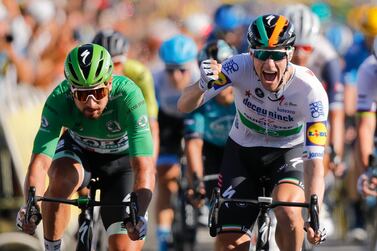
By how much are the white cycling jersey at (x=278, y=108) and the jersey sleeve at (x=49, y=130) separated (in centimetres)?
113

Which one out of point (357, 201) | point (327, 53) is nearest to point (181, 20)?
point (357, 201)

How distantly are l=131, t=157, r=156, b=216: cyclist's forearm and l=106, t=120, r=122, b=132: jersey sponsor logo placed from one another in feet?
1.62

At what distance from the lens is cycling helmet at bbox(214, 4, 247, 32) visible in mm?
16547

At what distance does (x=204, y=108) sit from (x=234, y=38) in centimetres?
483

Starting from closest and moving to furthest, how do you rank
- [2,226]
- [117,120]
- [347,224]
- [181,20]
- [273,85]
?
[273,85], [117,120], [2,226], [347,224], [181,20]

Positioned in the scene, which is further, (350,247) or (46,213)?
(350,247)

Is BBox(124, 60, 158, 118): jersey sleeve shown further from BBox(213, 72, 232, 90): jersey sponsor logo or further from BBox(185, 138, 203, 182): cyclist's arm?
BBox(213, 72, 232, 90): jersey sponsor logo

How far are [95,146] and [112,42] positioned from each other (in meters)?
2.47

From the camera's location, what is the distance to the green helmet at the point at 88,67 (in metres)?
8.49

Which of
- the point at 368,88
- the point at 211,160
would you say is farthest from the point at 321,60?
the point at 368,88

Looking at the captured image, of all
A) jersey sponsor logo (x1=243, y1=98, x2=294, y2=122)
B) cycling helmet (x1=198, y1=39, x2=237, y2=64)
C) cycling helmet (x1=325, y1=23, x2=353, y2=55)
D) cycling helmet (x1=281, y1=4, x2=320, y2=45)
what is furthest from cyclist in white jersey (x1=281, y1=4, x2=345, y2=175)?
cycling helmet (x1=325, y1=23, x2=353, y2=55)

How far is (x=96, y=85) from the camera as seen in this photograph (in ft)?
27.9

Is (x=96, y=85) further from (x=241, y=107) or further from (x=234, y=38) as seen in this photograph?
(x=234, y=38)

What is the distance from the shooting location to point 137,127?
8688 millimetres
